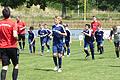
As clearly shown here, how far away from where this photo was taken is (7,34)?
13.0 meters

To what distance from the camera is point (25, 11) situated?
9144cm

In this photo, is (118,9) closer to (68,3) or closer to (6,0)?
(68,3)

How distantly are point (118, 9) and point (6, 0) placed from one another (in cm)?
2663

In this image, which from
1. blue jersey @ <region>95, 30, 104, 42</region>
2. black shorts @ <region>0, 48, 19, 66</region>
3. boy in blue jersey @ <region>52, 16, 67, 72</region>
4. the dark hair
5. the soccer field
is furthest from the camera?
blue jersey @ <region>95, 30, 104, 42</region>

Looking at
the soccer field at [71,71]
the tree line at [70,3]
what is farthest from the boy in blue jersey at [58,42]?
the tree line at [70,3]

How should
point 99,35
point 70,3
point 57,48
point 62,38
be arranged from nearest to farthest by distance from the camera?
point 57,48 < point 62,38 < point 99,35 < point 70,3

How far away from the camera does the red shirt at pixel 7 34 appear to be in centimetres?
1292

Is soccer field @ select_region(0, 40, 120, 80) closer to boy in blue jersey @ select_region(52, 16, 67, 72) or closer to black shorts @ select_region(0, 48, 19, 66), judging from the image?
boy in blue jersey @ select_region(52, 16, 67, 72)

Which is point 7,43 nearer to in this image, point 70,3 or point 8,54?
point 8,54

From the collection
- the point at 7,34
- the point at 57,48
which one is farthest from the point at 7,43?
the point at 57,48

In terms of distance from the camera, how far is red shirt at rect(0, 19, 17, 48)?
42.4 feet

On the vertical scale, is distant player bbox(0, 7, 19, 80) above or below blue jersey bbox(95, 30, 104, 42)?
above

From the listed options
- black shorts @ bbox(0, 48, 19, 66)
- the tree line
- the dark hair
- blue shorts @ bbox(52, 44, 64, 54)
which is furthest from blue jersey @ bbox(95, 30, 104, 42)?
the tree line

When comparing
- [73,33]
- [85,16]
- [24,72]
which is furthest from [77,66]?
[85,16]
